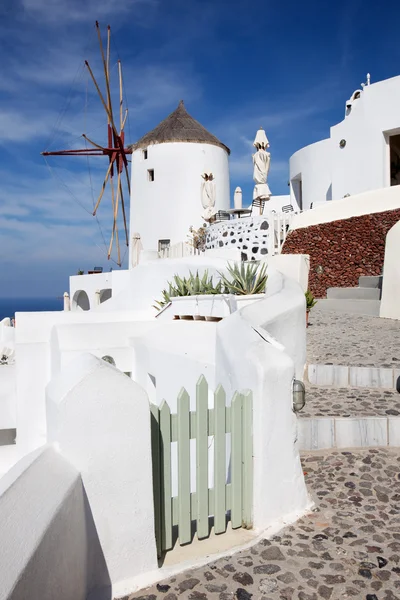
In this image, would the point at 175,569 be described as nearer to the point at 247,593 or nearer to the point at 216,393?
the point at 247,593

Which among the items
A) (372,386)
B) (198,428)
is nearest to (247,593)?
(198,428)

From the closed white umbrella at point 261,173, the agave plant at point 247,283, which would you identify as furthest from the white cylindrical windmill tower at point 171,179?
the agave plant at point 247,283

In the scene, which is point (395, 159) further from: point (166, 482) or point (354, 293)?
point (166, 482)

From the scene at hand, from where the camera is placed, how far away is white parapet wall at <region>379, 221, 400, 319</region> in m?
9.44

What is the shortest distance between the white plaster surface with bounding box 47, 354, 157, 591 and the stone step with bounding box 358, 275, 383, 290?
10513 millimetres

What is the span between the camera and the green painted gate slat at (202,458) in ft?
9.89

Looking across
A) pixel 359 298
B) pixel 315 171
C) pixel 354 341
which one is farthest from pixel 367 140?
pixel 354 341

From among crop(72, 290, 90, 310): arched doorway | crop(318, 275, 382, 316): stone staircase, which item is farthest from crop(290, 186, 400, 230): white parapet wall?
crop(72, 290, 90, 310): arched doorway

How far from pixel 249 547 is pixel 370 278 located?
10.8 meters

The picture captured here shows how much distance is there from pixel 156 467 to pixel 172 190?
886 inches

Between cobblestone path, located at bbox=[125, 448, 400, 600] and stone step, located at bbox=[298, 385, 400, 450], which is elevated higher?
stone step, located at bbox=[298, 385, 400, 450]

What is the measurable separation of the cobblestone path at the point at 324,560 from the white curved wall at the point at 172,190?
21400mm

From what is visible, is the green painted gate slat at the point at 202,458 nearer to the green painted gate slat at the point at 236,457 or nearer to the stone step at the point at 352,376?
the green painted gate slat at the point at 236,457

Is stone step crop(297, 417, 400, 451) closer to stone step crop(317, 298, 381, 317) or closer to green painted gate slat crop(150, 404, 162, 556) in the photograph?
green painted gate slat crop(150, 404, 162, 556)
